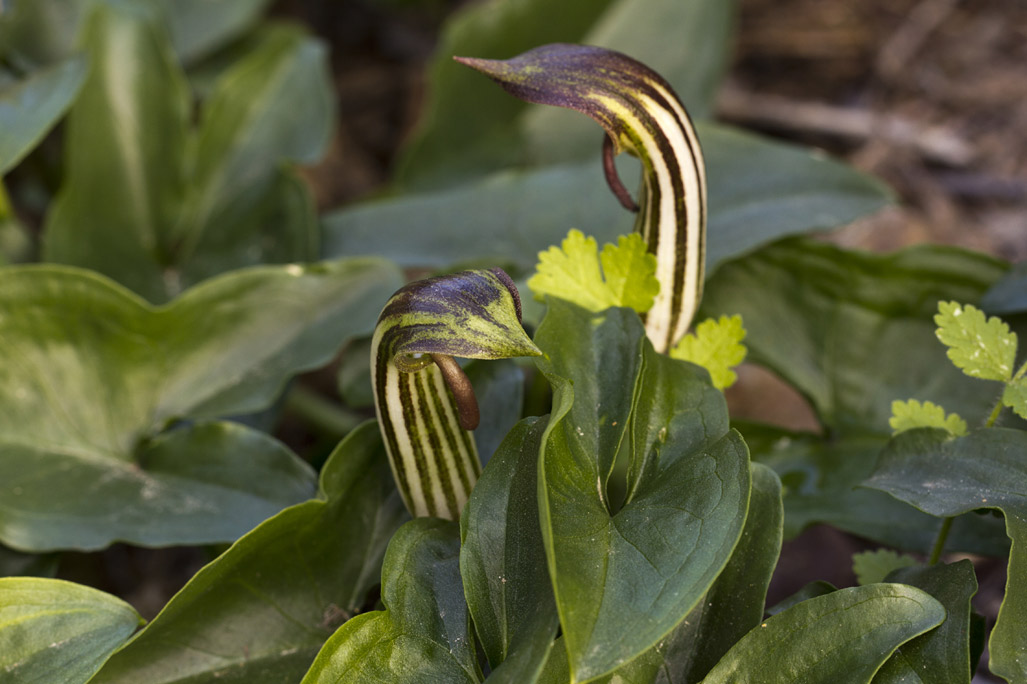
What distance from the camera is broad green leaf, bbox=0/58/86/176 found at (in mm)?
991

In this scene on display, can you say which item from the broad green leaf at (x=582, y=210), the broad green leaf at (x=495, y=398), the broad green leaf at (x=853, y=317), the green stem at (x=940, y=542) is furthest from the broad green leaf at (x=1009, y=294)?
the broad green leaf at (x=495, y=398)

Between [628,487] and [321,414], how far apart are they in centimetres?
73

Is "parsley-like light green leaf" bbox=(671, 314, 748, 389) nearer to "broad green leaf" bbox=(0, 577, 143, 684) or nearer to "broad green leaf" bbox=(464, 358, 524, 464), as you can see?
"broad green leaf" bbox=(464, 358, 524, 464)

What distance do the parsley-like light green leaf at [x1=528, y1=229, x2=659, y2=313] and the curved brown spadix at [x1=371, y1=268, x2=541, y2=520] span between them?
14 centimetres

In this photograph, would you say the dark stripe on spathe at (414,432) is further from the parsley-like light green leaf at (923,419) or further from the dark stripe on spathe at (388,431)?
the parsley-like light green leaf at (923,419)

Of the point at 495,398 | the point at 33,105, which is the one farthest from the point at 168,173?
the point at 495,398

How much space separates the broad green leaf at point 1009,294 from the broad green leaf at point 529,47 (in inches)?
24.1

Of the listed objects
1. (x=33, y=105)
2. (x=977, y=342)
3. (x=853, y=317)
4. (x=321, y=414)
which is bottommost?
(x=321, y=414)

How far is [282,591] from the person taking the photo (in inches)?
29.4

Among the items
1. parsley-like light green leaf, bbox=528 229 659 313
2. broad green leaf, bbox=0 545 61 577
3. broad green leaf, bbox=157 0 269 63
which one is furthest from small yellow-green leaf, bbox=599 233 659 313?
broad green leaf, bbox=157 0 269 63

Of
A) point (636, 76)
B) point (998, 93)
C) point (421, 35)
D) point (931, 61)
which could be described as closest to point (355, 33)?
point (421, 35)

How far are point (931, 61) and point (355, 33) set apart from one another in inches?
54.4

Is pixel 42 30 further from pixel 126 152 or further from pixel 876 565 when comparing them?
pixel 876 565

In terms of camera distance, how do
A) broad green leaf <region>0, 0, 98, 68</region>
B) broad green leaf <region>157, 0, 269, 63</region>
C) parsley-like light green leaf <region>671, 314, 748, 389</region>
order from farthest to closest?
broad green leaf <region>157, 0, 269, 63</region>
broad green leaf <region>0, 0, 98, 68</region>
parsley-like light green leaf <region>671, 314, 748, 389</region>
